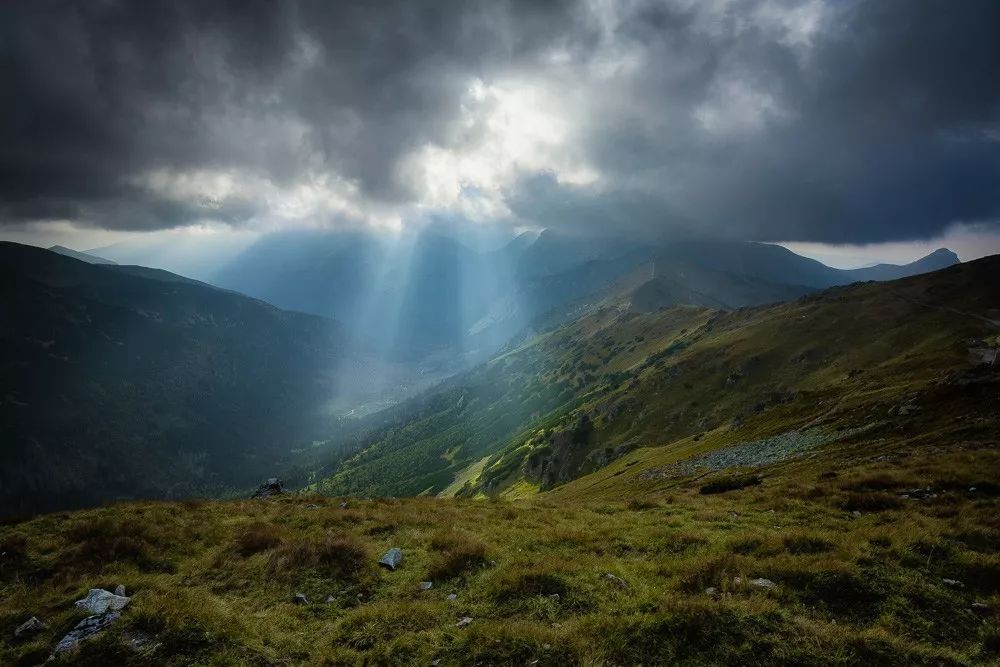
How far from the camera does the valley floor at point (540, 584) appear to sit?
9984 mm

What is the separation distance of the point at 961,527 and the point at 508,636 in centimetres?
1610

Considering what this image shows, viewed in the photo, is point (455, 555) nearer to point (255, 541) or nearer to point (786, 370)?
point (255, 541)

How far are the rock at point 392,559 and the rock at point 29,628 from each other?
854 centimetres

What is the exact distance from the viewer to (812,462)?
39.4m

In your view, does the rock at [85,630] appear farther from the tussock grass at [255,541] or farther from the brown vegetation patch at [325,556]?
the tussock grass at [255,541]

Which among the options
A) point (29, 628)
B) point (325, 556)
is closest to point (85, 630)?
point (29, 628)

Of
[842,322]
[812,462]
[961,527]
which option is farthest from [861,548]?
[842,322]

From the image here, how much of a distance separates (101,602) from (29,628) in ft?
5.27

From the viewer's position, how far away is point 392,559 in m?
16.5

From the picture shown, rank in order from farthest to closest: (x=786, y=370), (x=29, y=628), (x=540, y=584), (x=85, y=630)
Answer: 1. (x=786, y=370)
2. (x=540, y=584)
3. (x=29, y=628)
4. (x=85, y=630)

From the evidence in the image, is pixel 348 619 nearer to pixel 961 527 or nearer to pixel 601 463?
pixel 961 527

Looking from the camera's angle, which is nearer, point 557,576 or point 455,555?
point 557,576

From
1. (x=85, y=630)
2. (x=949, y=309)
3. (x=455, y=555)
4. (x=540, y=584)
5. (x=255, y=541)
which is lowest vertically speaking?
(x=455, y=555)

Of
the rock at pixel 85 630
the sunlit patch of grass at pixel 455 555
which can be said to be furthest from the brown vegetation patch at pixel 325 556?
the rock at pixel 85 630
